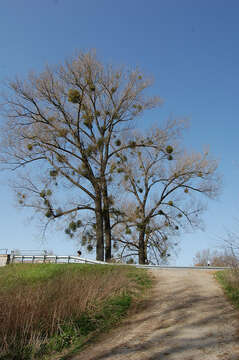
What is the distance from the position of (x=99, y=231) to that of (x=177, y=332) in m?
14.1

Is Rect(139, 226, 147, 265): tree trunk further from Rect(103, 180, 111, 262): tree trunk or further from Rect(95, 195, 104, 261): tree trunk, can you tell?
Rect(95, 195, 104, 261): tree trunk

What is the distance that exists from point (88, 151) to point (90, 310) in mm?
14046

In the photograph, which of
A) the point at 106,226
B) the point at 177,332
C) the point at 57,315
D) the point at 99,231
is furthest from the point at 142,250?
the point at 177,332

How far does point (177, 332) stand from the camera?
6.38 meters

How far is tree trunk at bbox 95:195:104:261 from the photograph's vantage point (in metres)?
20.1

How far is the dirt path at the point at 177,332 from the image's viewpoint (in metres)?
5.47

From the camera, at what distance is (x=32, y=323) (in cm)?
675

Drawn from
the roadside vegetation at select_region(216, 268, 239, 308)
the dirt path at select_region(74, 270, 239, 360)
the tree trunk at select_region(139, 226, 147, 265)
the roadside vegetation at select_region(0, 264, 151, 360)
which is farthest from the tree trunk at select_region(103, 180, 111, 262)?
the roadside vegetation at select_region(0, 264, 151, 360)

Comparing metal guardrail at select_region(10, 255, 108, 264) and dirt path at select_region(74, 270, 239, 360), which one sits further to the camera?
metal guardrail at select_region(10, 255, 108, 264)

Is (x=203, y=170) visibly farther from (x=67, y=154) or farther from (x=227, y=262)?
(x=227, y=262)

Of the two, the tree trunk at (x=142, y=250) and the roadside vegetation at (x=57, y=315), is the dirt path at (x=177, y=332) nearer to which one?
the roadside vegetation at (x=57, y=315)

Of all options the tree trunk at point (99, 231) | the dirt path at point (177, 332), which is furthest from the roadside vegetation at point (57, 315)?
the tree trunk at point (99, 231)

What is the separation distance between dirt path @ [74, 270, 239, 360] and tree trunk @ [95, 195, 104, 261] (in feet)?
34.7

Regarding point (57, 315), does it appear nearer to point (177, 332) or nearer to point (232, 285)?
point (177, 332)
